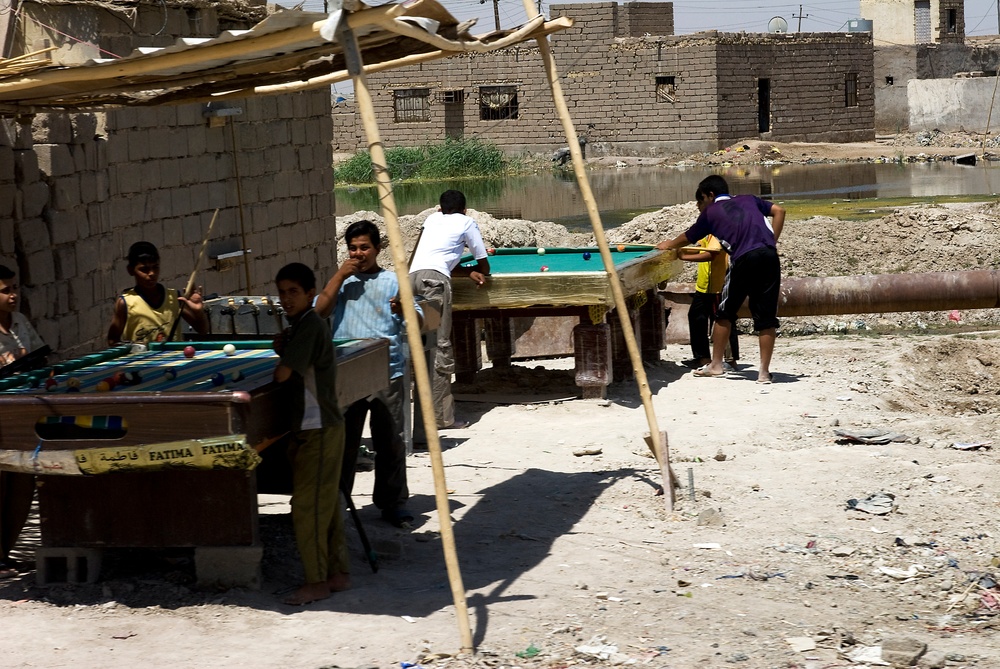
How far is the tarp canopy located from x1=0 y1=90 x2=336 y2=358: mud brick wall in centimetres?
87

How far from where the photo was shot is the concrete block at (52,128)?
7496mm

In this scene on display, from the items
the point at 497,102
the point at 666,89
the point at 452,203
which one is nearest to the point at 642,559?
the point at 452,203

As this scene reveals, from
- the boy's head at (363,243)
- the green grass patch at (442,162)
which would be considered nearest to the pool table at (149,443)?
the boy's head at (363,243)

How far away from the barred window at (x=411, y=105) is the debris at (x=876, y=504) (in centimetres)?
3256

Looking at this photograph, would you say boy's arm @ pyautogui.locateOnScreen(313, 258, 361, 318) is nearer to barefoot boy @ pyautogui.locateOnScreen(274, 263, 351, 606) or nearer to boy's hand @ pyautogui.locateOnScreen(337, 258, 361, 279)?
boy's hand @ pyautogui.locateOnScreen(337, 258, 361, 279)

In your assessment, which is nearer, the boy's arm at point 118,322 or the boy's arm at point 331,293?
the boy's arm at point 331,293

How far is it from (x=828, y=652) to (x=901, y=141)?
37.0 meters

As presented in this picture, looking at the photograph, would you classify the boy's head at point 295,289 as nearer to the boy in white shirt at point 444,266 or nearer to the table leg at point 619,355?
the boy in white shirt at point 444,266

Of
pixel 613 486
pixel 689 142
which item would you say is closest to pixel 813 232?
pixel 613 486

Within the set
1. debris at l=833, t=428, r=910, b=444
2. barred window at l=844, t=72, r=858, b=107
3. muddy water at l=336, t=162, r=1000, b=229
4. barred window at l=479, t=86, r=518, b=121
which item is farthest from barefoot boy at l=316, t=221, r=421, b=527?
barred window at l=844, t=72, r=858, b=107

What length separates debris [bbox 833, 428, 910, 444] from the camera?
757 cm

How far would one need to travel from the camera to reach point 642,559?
18.8ft

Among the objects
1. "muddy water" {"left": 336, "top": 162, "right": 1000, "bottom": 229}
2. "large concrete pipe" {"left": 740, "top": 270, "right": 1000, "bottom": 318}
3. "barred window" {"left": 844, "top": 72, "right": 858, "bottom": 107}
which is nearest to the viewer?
"large concrete pipe" {"left": 740, "top": 270, "right": 1000, "bottom": 318}

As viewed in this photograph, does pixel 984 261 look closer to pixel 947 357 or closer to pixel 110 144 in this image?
pixel 947 357
